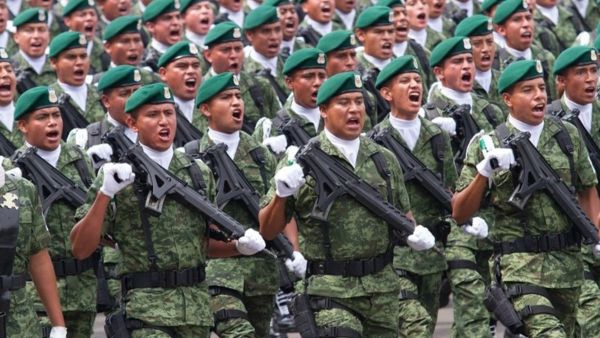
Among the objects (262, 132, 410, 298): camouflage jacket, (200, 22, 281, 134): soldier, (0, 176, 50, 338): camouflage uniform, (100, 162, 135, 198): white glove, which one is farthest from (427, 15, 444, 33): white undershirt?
(0, 176, 50, 338): camouflage uniform

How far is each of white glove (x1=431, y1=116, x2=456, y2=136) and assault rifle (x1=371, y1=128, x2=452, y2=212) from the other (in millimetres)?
907

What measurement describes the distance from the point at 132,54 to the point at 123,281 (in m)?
5.66

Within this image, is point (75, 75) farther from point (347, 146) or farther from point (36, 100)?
point (347, 146)

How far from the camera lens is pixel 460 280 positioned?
1494cm

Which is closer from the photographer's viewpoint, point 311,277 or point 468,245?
point 311,277

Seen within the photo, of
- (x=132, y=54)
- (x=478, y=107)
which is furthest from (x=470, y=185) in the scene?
(x=132, y=54)

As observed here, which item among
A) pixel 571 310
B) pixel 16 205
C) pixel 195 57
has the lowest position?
pixel 571 310

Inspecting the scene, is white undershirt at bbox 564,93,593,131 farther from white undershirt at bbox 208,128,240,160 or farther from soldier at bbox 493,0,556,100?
soldier at bbox 493,0,556,100

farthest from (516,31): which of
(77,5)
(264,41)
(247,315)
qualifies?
(247,315)

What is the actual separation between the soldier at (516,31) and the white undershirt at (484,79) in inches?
33.3

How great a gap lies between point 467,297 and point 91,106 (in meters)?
3.39

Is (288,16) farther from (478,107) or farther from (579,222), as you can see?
(579,222)

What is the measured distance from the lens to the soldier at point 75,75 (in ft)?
53.8

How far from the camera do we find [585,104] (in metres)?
14.7
